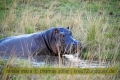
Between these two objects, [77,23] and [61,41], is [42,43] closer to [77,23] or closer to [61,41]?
[61,41]

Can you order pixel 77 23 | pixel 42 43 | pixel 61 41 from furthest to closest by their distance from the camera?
pixel 77 23
pixel 42 43
pixel 61 41

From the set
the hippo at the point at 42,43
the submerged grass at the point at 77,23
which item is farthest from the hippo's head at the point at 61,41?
the submerged grass at the point at 77,23

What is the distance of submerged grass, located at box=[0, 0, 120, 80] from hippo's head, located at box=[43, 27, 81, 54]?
24 cm

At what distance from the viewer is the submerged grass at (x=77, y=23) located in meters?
4.90

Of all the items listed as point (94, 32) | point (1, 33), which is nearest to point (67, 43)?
point (94, 32)

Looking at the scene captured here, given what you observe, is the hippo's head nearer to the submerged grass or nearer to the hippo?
the hippo

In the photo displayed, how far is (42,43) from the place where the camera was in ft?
20.2

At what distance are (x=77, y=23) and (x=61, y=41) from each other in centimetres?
167

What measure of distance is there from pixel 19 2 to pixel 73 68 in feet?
21.6

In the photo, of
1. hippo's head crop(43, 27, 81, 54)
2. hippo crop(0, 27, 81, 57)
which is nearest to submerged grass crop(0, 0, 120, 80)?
hippo's head crop(43, 27, 81, 54)

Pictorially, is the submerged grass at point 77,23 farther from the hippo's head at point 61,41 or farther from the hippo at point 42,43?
the hippo at point 42,43

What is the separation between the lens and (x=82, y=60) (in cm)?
552

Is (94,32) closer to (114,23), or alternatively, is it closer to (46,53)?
(46,53)

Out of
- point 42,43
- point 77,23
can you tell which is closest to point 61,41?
point 42,43
